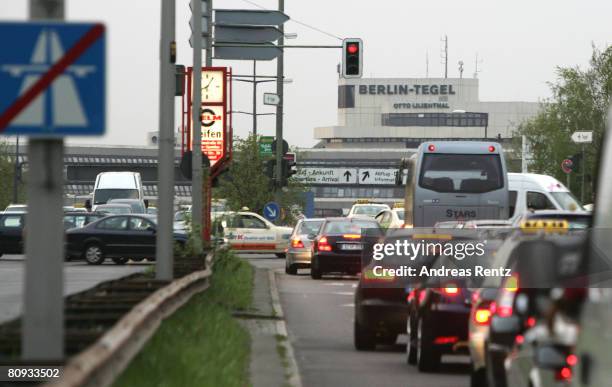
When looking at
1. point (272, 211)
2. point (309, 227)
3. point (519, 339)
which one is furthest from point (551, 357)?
point (272, 211)

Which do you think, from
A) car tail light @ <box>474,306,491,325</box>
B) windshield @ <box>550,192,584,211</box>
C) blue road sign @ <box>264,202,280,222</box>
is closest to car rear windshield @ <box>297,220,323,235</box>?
windshield @ <box>550,192,584,211</box>

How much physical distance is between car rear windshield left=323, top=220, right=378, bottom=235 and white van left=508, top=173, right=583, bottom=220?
6841mm

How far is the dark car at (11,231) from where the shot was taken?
1895 inches

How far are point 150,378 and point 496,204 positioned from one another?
102 feet

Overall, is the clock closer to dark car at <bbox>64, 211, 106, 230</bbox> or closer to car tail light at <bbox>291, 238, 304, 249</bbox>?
car tail light at <bbox>291, 238, 304, 249</bbox>

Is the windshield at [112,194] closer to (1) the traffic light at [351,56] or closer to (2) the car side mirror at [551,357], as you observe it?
(1) the traffic light at [351,56]

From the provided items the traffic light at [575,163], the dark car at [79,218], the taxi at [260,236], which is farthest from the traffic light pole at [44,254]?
the traffic light at [575,163]

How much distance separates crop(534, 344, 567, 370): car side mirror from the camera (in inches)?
274

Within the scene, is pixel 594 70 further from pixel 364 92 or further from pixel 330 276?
pixel 364 92

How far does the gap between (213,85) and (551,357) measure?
3112 centimetres

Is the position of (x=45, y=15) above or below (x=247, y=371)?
above

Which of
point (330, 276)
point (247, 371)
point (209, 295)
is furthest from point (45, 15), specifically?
point (330, 276)

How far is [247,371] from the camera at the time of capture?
48.6 feet

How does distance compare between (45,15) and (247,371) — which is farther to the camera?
(247,371)
